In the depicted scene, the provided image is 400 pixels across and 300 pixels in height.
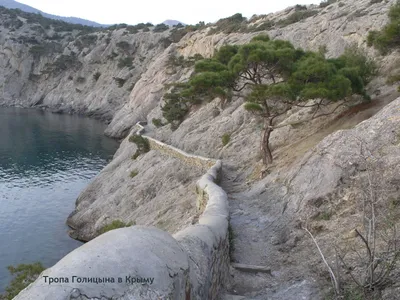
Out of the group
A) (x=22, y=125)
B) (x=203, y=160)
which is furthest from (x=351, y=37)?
(x=22, y=125)

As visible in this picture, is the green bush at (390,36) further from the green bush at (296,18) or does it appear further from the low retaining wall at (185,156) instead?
the green bush at (296,18)

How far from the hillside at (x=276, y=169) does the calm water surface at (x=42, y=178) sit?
112 inches

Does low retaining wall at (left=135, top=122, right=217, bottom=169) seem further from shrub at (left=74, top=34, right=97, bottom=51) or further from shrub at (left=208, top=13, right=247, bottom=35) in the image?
shrub at (left=74, top=34, right=97, bottom=51)

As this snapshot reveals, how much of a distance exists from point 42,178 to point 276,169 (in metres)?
36.4

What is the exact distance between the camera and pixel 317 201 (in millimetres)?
12773

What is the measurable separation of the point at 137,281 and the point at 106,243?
0.76m

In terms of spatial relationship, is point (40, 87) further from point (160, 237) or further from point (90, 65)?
point (160, 237)

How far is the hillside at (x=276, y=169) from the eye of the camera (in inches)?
408

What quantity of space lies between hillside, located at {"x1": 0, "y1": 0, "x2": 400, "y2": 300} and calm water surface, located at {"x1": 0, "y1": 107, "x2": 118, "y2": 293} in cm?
283

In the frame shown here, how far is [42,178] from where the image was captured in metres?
46.7

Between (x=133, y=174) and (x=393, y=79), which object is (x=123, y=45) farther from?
(x=393, y=79)

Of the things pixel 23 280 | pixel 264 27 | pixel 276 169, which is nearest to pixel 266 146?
pixel 276 169

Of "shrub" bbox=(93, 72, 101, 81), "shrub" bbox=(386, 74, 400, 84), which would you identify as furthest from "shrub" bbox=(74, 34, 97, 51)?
"shrub" bbox=(386, 74, 400, 84)

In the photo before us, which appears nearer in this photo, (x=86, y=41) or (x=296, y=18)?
(x=296, y=18)
